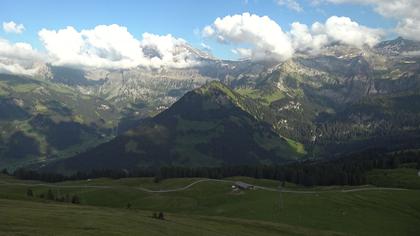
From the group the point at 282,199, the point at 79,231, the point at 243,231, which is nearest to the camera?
the point at 79,231

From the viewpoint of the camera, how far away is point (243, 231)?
4306 inches

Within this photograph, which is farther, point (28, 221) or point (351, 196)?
point (351, 196)

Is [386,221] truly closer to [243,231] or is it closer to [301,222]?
[301,222]

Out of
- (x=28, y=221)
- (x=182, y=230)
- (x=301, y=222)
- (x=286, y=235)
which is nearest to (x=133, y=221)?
(x=182, y=230)

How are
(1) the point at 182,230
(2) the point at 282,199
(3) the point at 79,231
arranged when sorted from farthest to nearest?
(2) the point at 282,199 < (1) the point at 182,230 < (3) the point at 79,231

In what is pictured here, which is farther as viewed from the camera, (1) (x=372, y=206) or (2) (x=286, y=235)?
(1) (x=372, y=206)

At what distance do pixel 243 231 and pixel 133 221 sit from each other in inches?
1015

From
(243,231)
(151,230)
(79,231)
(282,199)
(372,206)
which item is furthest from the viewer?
(282,199)

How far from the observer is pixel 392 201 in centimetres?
18350

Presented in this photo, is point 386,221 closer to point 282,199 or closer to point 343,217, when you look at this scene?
point 343,217

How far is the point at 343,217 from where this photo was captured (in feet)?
535

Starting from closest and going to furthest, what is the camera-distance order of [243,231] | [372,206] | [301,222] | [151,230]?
[151,230] < [243,231] < [301,222] < [372,206]

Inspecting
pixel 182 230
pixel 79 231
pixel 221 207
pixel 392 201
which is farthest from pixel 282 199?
pixel 79 231

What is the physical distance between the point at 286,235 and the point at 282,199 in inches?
2974
